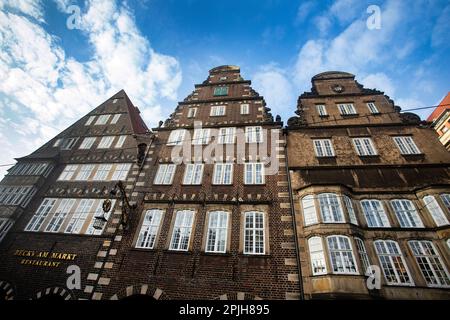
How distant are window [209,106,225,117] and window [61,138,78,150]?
13503mm

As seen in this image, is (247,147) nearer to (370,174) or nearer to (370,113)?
(370,174)

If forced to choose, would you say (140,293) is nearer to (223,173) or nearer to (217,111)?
(223,173)

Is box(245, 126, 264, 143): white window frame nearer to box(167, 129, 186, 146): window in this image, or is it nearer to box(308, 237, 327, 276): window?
box(167, 129, 186, 146): window

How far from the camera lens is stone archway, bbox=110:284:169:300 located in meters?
9.70

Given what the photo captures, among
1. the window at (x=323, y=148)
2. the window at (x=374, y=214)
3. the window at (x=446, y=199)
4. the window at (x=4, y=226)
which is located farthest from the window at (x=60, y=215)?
the window at (x=446, y=199)

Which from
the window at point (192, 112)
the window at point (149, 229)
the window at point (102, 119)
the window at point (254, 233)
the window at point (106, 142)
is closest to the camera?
the window at point (254, 233)

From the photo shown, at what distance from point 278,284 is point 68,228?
13.8 meters

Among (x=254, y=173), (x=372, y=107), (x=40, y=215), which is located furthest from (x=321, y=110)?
(x=40, y=215)

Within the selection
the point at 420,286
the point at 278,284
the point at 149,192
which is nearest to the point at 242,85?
the point at 149,192

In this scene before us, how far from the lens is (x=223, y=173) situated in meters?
13.7

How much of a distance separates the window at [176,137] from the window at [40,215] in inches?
388

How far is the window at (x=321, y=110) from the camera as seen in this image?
1590 centimetres

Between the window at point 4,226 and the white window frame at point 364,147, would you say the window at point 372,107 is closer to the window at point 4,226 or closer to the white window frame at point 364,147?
the white window frame at point 364,147

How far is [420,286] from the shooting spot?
8836 millimetres
